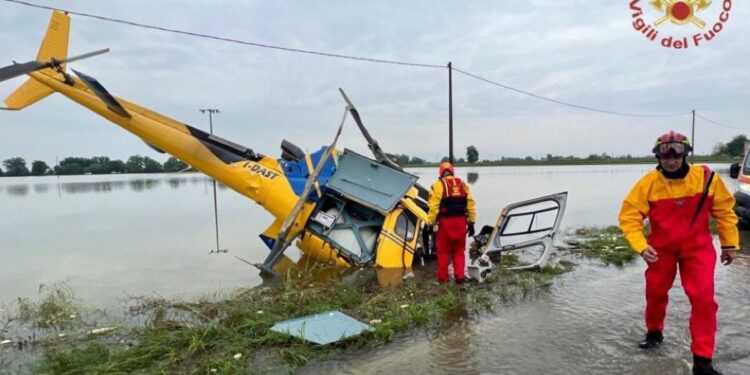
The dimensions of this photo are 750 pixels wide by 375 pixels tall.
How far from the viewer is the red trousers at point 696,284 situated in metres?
3.31

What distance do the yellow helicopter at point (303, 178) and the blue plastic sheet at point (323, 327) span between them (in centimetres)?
304

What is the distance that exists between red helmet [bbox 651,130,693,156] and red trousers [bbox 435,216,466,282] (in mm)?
3224

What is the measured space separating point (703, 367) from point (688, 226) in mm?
995

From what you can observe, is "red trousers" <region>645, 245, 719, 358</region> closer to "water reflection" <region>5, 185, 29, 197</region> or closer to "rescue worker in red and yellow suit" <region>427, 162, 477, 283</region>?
"rescue worker in red and yellow suit" <region>427, 162, 477, 283</region>

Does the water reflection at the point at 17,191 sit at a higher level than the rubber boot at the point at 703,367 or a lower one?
lower

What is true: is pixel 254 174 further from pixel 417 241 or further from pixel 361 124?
pixel 417 241

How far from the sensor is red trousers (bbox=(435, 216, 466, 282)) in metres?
6.49

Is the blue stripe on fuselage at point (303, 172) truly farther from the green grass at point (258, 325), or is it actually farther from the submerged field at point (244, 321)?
the green grass at point (258, 325)

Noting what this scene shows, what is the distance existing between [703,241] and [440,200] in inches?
135

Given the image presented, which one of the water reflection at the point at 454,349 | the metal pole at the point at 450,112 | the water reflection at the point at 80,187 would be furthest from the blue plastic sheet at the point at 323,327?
the water reflection at the point at 80,187

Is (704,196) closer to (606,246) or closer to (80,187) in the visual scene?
(606,246)

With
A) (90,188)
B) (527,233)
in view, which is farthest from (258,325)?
(90,188)

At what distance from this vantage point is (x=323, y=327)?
15.0ft

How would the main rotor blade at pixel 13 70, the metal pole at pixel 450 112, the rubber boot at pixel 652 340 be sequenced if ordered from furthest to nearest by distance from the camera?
the metal pole at pixel 450 112 < the main rotor blade at pixel 13 70 < the rubber boot at pixel 652 340
